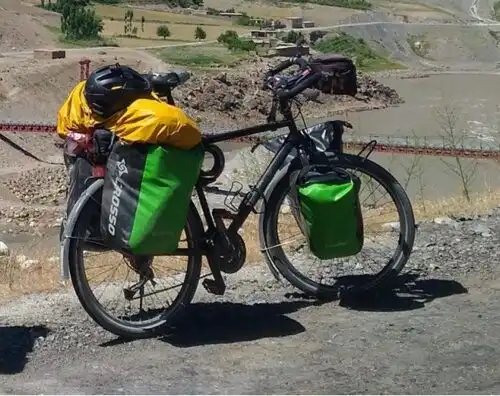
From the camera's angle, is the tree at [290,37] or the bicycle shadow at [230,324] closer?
the bicycle shadow at [230,324]

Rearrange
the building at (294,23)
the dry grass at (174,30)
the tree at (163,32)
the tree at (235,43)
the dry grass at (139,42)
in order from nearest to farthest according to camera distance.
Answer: the dry grass at (139,42) < the tree at (235,43) < the dry grass at (174,30) < the tree at (163,32) < the building at (294,23)

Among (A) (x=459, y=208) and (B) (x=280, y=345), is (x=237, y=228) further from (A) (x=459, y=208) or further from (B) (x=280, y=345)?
(A) (x=459, y=208)

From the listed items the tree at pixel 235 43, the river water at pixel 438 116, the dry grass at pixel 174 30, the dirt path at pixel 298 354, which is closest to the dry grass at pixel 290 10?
the dry grass at pixel 174 30

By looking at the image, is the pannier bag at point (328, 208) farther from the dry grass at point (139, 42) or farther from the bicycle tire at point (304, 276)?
the dry grass at point (139, 42)

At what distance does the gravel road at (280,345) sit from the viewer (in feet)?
15.4

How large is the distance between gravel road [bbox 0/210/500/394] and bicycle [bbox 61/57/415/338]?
11cm

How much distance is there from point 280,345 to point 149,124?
1.20 metres

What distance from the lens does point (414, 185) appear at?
2539 cm

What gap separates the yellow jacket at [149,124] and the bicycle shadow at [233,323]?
36.7 inches

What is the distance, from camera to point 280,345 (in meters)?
5.20

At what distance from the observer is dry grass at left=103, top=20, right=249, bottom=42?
78.2 meters

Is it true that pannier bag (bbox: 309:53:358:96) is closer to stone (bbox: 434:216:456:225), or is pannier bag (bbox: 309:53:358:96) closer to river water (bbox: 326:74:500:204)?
stone (bbox: 434:216:456:225)

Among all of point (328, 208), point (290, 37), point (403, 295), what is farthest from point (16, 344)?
point (290, 37)

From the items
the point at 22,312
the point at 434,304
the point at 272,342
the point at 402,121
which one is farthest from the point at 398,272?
the point at 402,121
